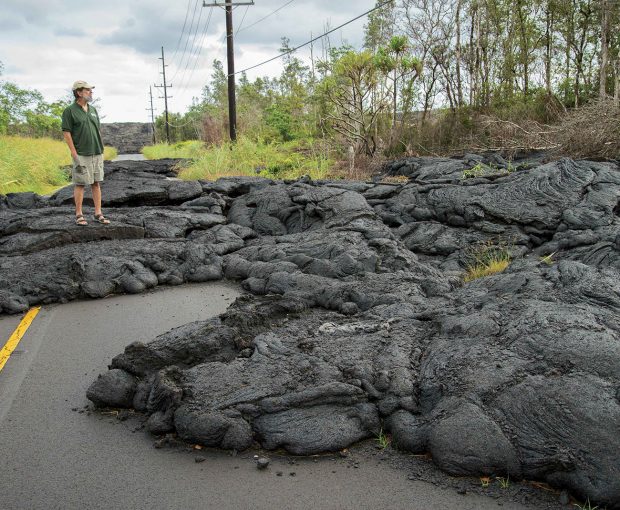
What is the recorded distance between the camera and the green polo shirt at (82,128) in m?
9.41

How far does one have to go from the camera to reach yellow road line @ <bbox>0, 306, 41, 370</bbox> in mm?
5820

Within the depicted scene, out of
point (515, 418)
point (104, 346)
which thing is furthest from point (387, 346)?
point (104, 346)

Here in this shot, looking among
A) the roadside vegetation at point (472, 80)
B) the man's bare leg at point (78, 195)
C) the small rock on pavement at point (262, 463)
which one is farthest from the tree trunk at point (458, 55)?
the small rock on pavement at point (262, 463)

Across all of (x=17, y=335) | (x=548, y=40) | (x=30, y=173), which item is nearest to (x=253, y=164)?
(x=30, y=173)

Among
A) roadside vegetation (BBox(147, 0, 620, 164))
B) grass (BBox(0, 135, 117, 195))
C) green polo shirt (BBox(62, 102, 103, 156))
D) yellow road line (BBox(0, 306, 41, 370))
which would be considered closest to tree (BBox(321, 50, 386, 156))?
roadside vegetation (BBox(147, 0, 620, 164))

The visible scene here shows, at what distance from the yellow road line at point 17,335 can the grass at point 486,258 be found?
17.9 feet

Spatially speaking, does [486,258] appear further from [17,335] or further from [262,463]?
[17,335]

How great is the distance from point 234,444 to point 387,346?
1569 millimetres

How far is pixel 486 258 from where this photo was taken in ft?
29.1

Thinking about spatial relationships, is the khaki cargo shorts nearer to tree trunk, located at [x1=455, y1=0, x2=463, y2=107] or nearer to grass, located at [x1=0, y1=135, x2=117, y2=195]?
grass, located at [x1=0, y1=135, x2=117, y2=195]

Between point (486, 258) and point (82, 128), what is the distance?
6.71m

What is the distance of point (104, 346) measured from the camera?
6.06m

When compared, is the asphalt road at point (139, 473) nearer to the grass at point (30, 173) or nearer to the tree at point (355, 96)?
the grass at point (30, 173)

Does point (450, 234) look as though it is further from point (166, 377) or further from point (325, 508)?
point (325, 508)
